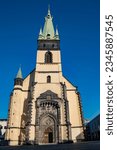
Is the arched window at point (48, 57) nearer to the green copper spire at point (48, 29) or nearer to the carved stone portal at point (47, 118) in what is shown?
the green copper spire at point (48, 29)

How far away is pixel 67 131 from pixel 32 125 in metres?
6.70

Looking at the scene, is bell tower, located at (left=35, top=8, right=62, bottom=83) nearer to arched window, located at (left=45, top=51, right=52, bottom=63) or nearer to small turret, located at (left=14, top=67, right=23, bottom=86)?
arched window, located at (left=45, top=51, right=52, bottom=63)

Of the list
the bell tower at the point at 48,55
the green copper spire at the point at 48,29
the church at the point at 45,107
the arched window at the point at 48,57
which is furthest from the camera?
the green copper spire at the point at 48,29

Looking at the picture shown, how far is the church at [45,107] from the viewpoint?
40188 millimetres

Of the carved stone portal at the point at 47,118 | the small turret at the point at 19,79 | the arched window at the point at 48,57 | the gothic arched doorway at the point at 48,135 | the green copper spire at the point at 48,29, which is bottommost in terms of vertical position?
the gothic arched doorway at the point at 48,135

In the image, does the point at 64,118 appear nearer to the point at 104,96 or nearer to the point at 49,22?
the point at 49,22

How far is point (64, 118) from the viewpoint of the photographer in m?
40.9

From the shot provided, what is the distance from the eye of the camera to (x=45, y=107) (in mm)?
42125

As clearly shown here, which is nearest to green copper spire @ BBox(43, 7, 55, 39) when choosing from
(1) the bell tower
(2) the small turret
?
(1) the bell tower

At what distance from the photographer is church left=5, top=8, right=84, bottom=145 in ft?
132

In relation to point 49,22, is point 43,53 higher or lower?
lower

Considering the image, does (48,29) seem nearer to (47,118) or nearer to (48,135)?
(47,118)

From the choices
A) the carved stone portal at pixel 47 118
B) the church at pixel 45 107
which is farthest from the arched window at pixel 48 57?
the carved stone portal at pixel 47 118

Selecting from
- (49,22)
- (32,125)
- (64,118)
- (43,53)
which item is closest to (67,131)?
(64,118)
